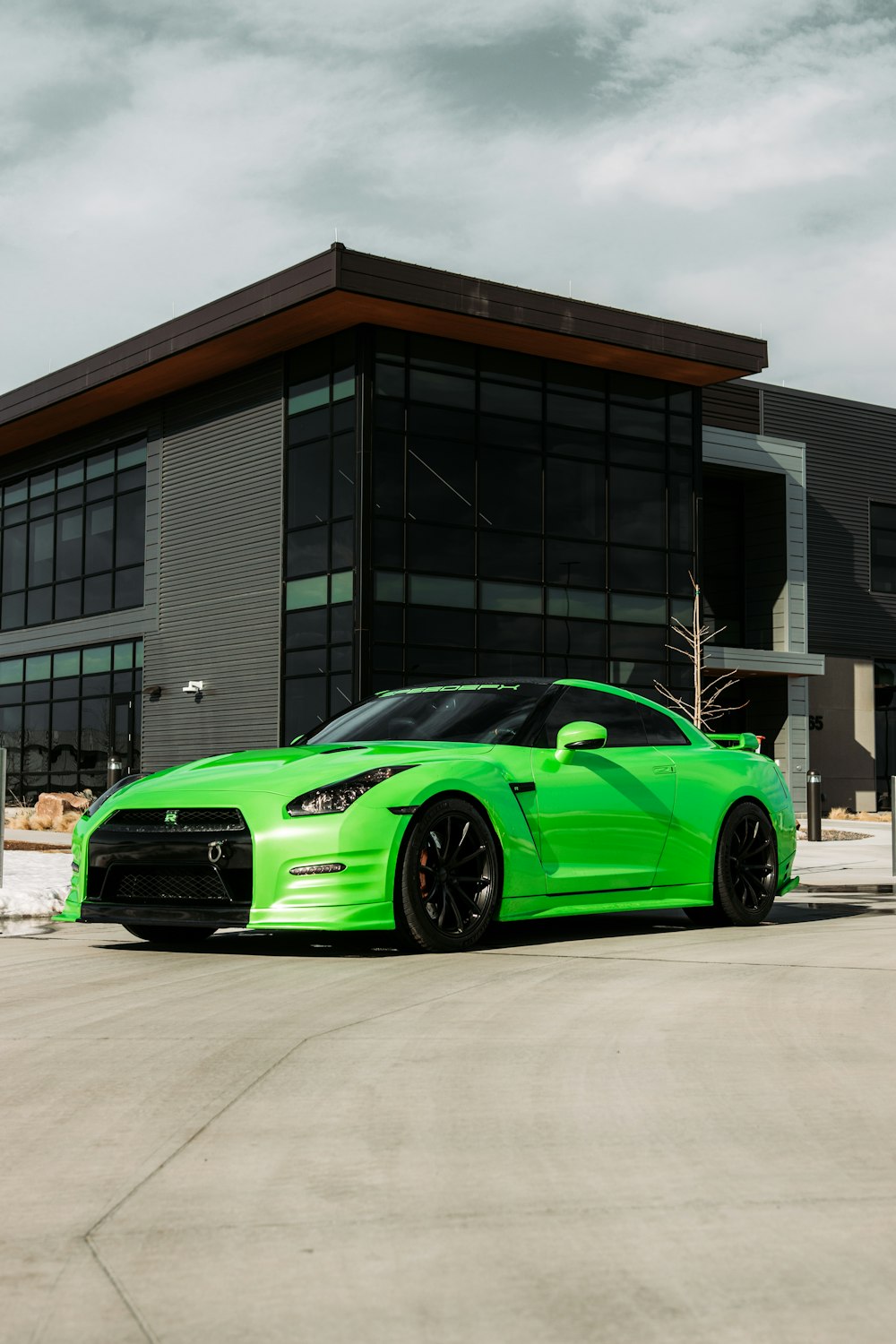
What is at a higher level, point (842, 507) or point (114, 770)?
point (842, 507)

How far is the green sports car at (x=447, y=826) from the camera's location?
8305 mm

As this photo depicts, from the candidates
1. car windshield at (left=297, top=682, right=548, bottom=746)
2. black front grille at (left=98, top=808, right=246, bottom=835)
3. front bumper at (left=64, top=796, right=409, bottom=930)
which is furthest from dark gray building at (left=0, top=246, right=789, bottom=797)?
front bumper at (left=64, top=796, right=409, bottom=930)

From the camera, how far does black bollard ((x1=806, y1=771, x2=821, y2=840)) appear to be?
24219 mm

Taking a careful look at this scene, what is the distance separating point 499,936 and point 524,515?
64.2ft

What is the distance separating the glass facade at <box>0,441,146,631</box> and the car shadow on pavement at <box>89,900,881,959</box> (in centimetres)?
2227

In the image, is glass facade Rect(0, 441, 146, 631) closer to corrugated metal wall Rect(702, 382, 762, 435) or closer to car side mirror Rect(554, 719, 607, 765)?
corrugated metal wall Rect(702, 382, 762, 435)

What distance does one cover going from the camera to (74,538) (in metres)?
35.1

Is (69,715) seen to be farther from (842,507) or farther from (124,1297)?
(124,1297)

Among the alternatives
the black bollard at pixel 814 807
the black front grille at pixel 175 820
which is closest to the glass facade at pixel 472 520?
the black bollard at pixel 814 807

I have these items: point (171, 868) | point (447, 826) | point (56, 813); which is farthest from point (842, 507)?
point (171, 868)

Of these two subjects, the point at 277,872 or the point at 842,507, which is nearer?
the point at 277,872

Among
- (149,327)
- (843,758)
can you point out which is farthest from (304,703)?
(843,758)

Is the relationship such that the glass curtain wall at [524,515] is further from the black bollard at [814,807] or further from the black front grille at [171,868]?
the black front grille at [171,868]

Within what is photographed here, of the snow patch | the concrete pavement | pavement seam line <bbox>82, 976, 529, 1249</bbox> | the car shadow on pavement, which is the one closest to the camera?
pavement seam line <bbox>82, 976, 529, 1249</bbox>
